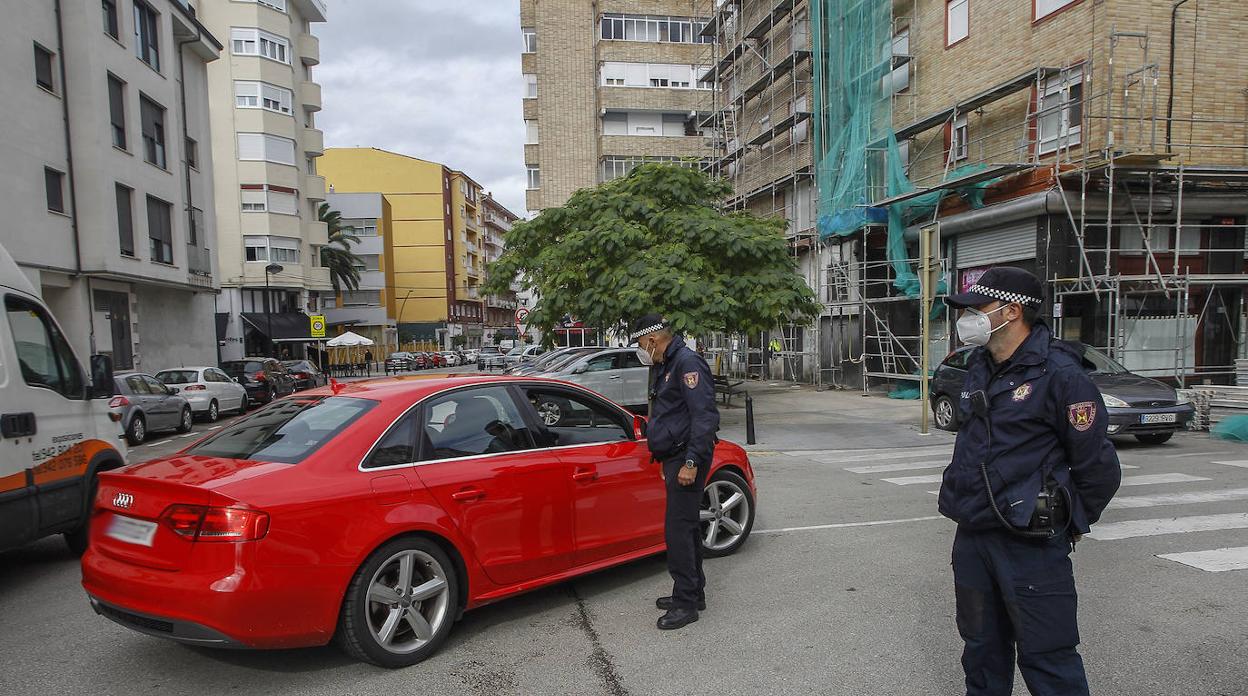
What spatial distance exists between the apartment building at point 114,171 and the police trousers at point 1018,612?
17161 mm

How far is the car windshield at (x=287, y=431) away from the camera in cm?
383

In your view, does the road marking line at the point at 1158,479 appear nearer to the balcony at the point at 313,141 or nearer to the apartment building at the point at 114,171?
the apartment building at the point at 114,171

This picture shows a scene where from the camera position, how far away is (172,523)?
3.43 metres

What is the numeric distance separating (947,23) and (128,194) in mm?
22634

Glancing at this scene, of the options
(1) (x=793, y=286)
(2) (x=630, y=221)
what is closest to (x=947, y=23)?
(1) (x=793, y=286)

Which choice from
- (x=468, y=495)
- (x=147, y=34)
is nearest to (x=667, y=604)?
(x=468, y=495)

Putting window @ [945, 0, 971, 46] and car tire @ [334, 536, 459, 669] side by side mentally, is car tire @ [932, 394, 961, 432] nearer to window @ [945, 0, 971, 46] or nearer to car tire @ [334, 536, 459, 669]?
window @ [945, 0, 971, 46]

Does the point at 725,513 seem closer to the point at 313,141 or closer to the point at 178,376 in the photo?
the point at 178,376

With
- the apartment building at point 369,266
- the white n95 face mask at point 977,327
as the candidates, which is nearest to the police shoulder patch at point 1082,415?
the white n95 face mask at point 977,327

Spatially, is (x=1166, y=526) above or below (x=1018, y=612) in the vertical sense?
below

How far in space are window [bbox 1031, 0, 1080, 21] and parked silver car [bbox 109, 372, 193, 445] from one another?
19.9 metres

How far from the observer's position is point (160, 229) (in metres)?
22.5

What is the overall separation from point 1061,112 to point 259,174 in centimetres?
3326

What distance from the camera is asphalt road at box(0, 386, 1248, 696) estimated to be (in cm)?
358
